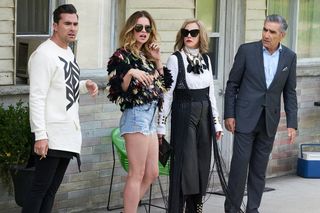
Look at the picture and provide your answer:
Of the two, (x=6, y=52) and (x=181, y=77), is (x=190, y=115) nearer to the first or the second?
(x=181, y=77)

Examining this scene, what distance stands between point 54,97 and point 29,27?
175cm

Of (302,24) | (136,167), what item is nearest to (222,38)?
(302,24)

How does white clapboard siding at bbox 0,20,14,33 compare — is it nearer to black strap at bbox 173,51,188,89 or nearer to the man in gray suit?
black strap at bbox 173,51,188,89

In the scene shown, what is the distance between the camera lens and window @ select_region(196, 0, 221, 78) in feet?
32.2

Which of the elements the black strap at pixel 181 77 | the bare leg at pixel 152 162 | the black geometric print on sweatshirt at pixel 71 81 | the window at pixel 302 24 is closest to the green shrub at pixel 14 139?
the black geometric print on sweatshirt at pixel 71 81

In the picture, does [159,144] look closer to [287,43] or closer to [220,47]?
[220,47]

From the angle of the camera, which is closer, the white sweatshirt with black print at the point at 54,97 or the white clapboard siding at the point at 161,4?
the white sweatshirt with black print at the point at 54,97

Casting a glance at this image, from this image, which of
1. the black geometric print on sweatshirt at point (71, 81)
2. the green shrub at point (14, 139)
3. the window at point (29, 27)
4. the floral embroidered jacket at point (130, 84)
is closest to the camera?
the black geometric print on sweatshirt at point (71, 81)

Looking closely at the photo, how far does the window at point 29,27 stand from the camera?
7.84m

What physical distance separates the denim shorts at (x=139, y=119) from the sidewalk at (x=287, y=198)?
5.76 feet

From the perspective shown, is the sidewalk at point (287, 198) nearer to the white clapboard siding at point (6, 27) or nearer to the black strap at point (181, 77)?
the black strap at point (181, 77)

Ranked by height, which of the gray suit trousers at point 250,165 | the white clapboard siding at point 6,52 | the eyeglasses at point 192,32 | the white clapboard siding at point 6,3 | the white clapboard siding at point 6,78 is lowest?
the gray suit trousers at point 250,165

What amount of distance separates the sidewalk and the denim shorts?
176 centimetres

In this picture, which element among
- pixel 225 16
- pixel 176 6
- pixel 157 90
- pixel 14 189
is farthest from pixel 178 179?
pixel 225 16
